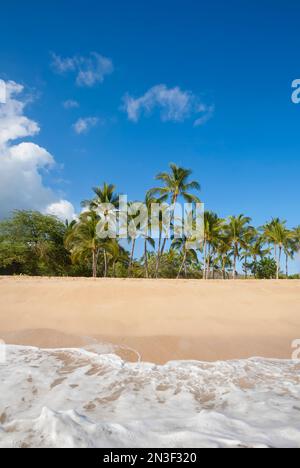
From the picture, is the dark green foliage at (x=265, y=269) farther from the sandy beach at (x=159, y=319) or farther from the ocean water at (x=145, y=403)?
the ocean water at (x=145, y=403)

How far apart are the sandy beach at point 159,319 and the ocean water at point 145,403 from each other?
586 millimetres

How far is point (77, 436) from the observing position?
1.94 meters

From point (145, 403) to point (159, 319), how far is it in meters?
3.14

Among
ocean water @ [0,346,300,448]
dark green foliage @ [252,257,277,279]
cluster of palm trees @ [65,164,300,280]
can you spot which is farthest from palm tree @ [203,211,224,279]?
ocean water @ [0,346,300,448]

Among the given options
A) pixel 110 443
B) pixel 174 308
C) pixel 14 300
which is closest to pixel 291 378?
pixel 110 443

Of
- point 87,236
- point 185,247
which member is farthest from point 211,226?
point 87,236

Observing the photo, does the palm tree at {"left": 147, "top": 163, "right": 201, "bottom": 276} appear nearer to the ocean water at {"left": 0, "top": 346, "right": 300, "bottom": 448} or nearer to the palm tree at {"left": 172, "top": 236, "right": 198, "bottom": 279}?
the palm tree at {"left": 172, "top": 236, "right": 198, "bottom": 279}

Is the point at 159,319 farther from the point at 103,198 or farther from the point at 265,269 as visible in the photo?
the point at 265,269

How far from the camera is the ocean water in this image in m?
1.95

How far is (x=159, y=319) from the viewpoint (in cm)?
569

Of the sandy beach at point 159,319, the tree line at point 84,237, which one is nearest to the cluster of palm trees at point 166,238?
the tree line at point 84,237

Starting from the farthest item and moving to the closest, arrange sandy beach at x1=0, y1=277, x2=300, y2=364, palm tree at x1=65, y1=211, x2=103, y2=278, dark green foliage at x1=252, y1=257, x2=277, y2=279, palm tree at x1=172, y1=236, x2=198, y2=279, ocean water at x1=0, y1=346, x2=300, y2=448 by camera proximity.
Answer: dark green foliage at x1=252, y1=257, x2=277, y2=279 < palm tree at x1=172, y1=236, x2=198, y2=279 < palm tree at x1=65, y1=211, x2=103, y2=278 < sandy beach at x1=0, y1=277, x2=300, y2=364 < ocean water at x1=0, y1=346, x2=300, y2=448

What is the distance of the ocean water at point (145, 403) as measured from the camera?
76.7 inches

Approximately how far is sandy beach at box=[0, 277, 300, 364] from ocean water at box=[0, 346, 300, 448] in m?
0.59
